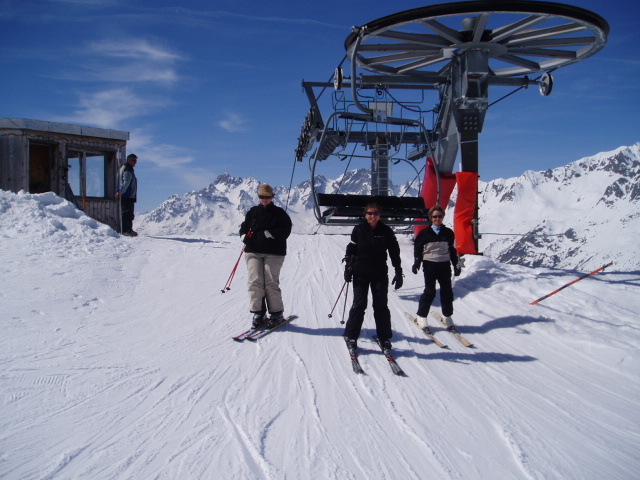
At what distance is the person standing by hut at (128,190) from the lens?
1341 cm

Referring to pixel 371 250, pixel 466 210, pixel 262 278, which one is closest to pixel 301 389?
pixel 371 250

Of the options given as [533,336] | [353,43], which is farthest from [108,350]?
[353,43]

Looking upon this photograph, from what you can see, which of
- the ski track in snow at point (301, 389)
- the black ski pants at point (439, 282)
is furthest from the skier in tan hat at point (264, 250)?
the black ski pants at point (439, 282)

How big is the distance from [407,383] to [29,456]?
345 cm

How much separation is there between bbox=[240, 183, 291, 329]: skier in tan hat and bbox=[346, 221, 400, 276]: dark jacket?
111 cm

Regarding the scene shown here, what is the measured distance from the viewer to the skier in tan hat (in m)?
6.33

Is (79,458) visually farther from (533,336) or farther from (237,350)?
(533,336)

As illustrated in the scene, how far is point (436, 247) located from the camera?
6.86 metres

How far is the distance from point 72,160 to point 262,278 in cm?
1218

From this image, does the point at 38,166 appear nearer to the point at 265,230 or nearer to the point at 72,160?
the point at 72,160

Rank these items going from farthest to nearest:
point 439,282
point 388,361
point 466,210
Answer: point 466,210
point 439,282
point 388,361

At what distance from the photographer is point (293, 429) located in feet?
12.6

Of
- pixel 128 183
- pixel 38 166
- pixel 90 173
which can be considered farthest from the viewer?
pixel 38 166

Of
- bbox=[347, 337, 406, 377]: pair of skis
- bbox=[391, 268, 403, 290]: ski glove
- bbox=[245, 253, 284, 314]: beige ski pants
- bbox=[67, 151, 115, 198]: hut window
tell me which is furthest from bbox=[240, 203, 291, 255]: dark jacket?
bbox=[67, 151, 115, 198]: hut window
